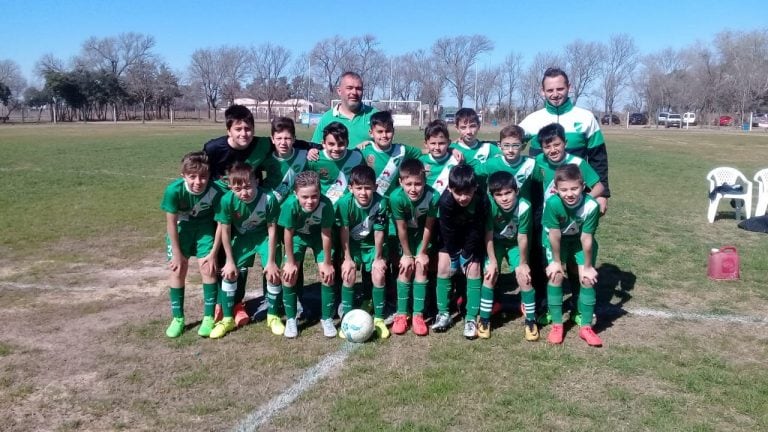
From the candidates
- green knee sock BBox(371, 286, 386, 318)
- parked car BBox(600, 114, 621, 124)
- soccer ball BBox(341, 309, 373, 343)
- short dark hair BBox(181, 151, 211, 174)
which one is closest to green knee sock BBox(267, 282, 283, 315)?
soccer ball BBox(341, 309, 373, 343)

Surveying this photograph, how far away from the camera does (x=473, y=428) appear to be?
326cm

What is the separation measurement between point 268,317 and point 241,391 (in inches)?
43.8

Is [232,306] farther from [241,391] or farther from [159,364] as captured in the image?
[241,391]

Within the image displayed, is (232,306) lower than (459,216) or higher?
lower

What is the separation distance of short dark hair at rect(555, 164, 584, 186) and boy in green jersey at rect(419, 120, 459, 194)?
2.56 ft

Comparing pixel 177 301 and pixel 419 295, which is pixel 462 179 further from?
pixel 177 301

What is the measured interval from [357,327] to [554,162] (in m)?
1.90

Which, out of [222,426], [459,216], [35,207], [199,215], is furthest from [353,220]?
[35,207]

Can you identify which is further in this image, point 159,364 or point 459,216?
point 459,216

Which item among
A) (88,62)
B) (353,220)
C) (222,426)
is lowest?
(222,426)

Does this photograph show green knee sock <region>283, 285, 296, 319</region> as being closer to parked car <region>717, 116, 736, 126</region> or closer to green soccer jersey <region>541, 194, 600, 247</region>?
green soccer jersey <region>541, 194, 600, 247</region>

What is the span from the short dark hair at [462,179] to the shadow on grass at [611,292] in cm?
157

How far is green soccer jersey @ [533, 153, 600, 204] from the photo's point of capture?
4.67 m

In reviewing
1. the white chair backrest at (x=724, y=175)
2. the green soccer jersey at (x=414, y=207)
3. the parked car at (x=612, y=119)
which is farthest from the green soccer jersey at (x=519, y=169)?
the parked car at (x=612, y=119)
